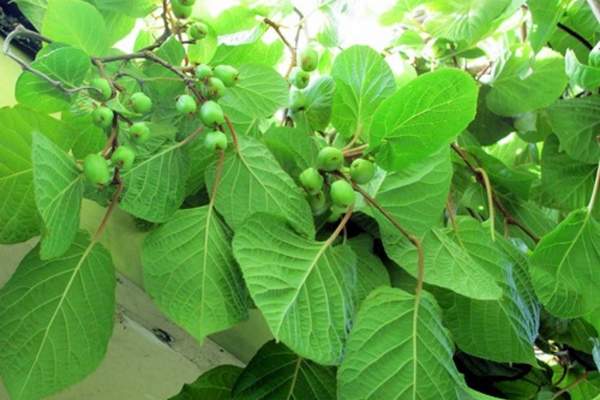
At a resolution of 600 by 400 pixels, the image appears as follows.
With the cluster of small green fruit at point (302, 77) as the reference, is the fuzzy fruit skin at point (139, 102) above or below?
above

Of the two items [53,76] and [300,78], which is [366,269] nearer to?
[300,78]

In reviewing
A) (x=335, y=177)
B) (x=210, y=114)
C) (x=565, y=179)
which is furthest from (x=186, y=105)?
(x=565, y=179)

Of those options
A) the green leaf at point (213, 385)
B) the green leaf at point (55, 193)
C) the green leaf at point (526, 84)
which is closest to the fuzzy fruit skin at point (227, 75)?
the green leaf at point (55, 193)

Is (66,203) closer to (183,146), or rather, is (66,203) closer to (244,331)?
(183,146)

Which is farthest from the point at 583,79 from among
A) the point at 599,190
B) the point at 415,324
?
the point at 415,324

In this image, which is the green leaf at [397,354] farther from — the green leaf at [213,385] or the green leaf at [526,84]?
the green leaf at [526,84]
